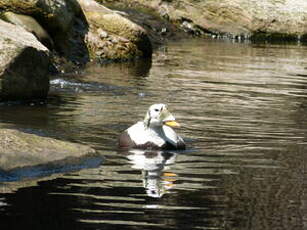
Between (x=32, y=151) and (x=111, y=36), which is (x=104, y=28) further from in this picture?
(x=32, y=151)

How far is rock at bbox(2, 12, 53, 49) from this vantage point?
745 inches

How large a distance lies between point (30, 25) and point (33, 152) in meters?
11.1

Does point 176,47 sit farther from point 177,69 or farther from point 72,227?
point 72,227

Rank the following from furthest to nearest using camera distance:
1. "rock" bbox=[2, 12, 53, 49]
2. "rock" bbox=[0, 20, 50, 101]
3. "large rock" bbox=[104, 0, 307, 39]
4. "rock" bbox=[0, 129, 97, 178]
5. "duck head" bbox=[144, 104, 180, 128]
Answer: "large rock" bbox=[104, 0, 307, 39]
"rock" bbox=[2, 12, 53, 49]
"rock" bbox=[0, 20, 50, 101]
"duck head" bbox=[144, 104, 180, 128]
"rock" bbox=[0, 129, 97, 178]

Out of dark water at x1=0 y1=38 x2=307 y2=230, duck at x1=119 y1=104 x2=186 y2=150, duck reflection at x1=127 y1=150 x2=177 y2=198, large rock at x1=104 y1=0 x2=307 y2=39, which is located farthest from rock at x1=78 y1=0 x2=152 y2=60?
duck reflection at x1=127 y1=150 x2=177 y2=198

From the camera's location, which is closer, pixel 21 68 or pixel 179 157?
pixel 179 157

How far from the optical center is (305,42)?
1406 inches

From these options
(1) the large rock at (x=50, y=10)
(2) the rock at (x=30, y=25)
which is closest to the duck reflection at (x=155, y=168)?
(2) the rock at (x=30, y=25)

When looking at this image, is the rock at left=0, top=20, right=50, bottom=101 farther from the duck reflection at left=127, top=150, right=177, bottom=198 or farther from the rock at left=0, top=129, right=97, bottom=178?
the rock at left=0, top=129, right=97, bottom=178

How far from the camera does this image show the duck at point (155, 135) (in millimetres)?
10375

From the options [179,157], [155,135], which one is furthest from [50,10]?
[179,157]

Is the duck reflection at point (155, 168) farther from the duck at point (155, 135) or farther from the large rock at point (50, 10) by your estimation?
the large rock at point (50, 10)

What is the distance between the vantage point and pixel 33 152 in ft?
28.3

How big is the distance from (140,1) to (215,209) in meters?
28.5
